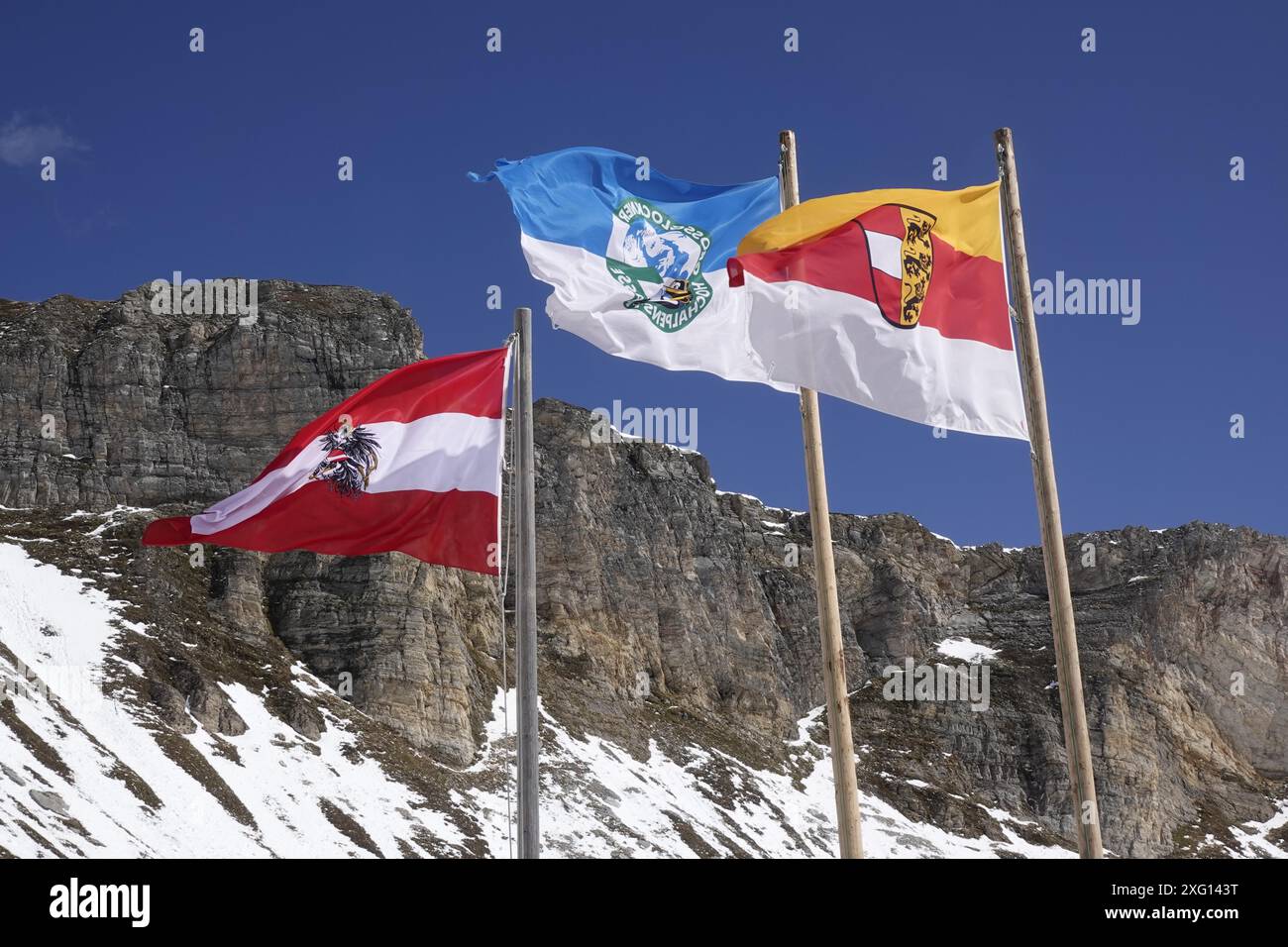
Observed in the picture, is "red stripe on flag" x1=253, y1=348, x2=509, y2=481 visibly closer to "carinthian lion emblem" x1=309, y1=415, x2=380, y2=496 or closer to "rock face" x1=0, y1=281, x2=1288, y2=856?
"carinthian lion emblem" x1=309, y1=415, x2=380, y2=496

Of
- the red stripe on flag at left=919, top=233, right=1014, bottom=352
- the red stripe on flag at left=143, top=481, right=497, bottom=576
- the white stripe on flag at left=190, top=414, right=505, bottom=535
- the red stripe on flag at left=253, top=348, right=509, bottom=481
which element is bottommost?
the red stripe on flag at left=143, top=481, right=497, bottom=576

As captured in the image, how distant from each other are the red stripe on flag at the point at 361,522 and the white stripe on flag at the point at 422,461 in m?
0.10

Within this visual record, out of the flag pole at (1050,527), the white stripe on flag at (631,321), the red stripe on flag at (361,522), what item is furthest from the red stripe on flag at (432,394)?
the flag pole at (1050,527)

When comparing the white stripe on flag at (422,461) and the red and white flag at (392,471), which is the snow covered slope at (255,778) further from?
the red and white flag at (392,471)

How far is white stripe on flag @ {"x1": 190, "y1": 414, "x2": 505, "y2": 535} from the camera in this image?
1451 centimetres

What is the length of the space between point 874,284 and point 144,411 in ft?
498

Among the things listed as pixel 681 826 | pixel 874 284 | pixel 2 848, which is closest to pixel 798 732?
pixel 681 826

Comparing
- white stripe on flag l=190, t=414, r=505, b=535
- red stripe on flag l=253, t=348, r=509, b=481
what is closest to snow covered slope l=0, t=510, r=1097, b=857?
white stripe on flag l=190, t=414, r=505, b=535

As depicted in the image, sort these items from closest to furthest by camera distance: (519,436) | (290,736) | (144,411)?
(519,436) < (290,736) < (144,411)

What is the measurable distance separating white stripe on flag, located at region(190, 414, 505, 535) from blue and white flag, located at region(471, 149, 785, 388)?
6.64 feet

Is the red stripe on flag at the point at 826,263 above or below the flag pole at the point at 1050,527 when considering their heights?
above

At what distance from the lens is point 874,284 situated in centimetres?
1516

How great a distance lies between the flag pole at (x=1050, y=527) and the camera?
1304 cm
